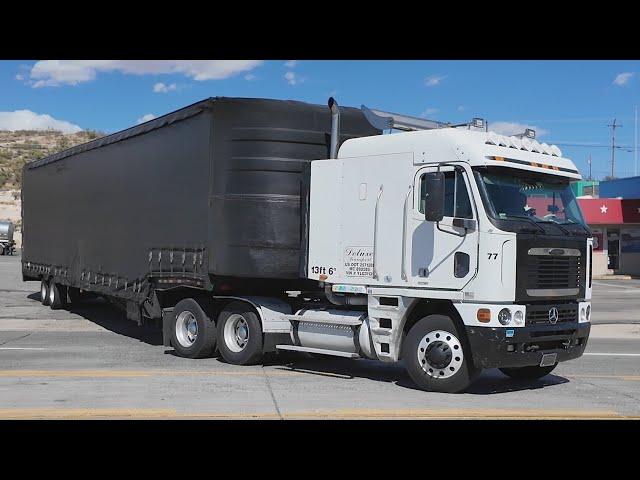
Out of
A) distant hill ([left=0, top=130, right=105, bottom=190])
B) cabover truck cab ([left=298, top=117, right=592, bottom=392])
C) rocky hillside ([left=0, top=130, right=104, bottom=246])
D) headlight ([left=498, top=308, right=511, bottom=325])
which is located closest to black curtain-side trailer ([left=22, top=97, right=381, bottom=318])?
cabover truck cab ([left=298, top=117, right=592, bottom=392])

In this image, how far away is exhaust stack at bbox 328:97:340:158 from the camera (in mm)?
10891

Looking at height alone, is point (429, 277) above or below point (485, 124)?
below

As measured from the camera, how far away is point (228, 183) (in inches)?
434

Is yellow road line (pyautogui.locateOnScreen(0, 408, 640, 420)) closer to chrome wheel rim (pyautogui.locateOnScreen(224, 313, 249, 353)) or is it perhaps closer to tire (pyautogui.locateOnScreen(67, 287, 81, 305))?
chrome wheel rim (pyautogui.locateOnScreen(224, 313, 249, 353))

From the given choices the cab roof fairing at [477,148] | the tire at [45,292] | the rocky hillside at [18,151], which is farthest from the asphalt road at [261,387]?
the rocky hillside at [18,151]

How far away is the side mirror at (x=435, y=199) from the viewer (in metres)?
8.84

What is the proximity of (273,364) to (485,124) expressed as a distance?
485cm

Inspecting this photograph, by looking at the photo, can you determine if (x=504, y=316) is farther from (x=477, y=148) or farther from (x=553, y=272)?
(x=477, y=148)

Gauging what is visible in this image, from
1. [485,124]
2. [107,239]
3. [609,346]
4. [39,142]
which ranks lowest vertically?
[609,346]

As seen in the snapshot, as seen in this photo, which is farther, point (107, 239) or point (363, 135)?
point (107, 239)

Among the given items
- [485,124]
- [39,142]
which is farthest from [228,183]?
[39,142]

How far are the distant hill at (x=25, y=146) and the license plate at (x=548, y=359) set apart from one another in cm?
7739

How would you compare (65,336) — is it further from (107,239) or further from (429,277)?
(429,277)

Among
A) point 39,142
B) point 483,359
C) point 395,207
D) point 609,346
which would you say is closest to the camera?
point 483,359
